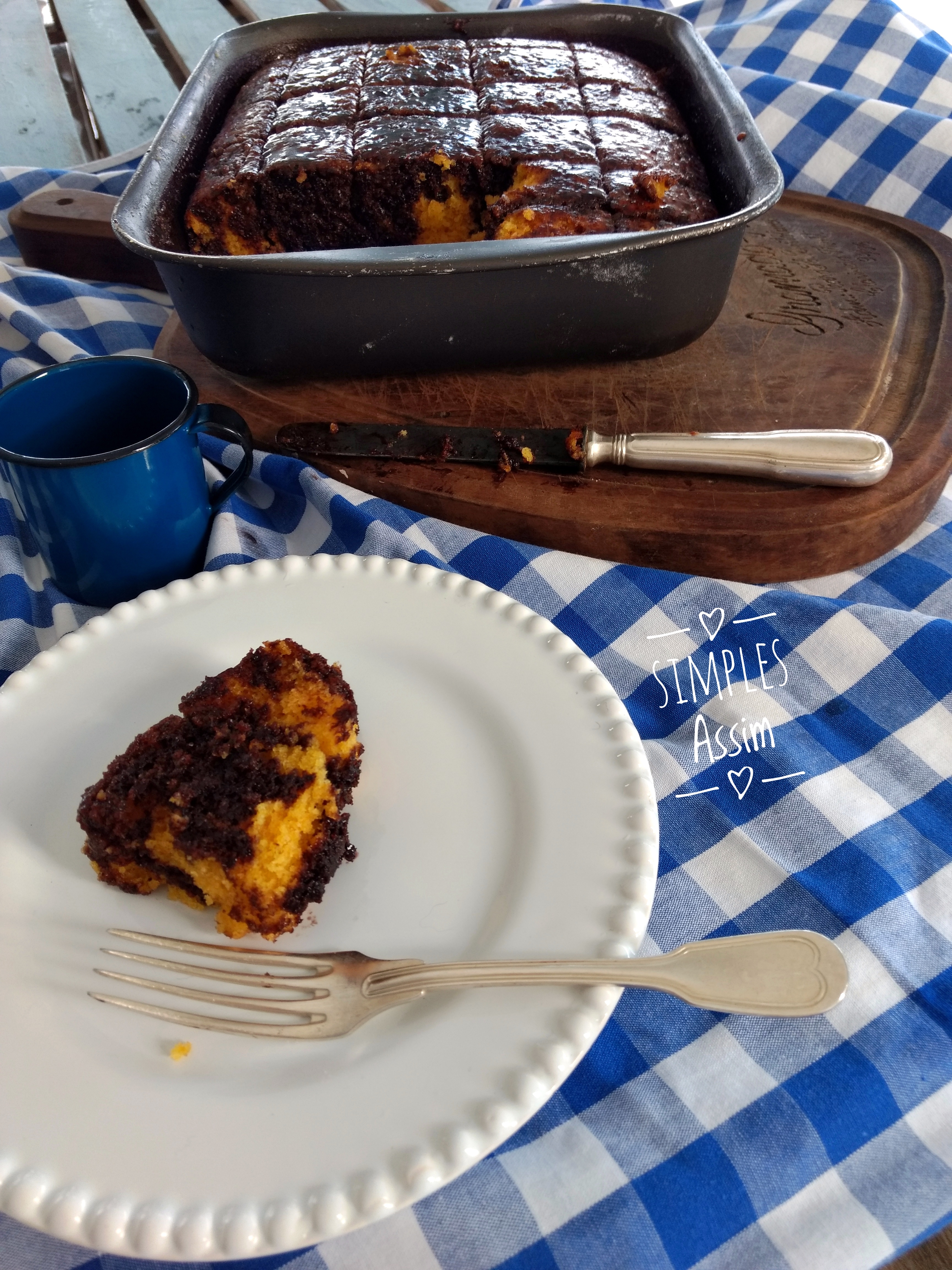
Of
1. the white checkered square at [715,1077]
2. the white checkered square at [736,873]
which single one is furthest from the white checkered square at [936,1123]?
the white checkered square at [736,873]

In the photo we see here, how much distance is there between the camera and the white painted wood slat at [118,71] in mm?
2818

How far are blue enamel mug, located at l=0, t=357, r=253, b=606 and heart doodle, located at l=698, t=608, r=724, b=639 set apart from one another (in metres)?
0.78

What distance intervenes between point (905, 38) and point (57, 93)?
256 centimetres

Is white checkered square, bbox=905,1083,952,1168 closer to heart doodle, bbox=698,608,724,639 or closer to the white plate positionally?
the white plate

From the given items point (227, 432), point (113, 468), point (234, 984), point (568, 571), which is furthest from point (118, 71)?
point (234, 984)

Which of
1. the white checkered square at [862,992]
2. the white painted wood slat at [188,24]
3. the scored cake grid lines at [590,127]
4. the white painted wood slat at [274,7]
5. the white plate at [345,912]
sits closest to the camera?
the white plate at [345,912]

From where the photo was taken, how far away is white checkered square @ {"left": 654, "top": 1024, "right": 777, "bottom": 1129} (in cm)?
95

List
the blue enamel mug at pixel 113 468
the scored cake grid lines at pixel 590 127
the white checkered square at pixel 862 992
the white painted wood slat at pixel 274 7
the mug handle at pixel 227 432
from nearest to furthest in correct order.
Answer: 1. the white checkered square at pixel 862 992
2. the blue enamel mug at pixel 113 468
3. the mug handle at pixel 227 432
4. the scored cake grid lines at pixel 590 127
5. the white painted wood slat at pixel 274 7

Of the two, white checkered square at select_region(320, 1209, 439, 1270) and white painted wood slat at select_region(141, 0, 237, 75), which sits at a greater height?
white painted wood slat at select_region(141, 0, 237, 75)

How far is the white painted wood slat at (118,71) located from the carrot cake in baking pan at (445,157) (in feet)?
2.66

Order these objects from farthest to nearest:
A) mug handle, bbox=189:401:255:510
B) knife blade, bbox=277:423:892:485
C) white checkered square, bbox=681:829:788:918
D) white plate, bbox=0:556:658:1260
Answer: knife blade, bbox=277:423:892:485
mug handle, bbox=189:401:255:510
white checkered square, bbox=681:829:788:918
white plate, bbox=0:556:658:1260

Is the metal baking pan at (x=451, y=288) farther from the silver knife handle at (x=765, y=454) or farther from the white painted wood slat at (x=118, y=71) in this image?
the white painted wood slat at (x=118, y=71)

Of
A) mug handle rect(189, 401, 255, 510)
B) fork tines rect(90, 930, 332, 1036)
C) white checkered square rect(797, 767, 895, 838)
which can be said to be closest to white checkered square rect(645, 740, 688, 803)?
white checkered square rect(797, 767, 895, 838)

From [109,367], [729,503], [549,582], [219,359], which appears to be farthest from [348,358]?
[729,503]
